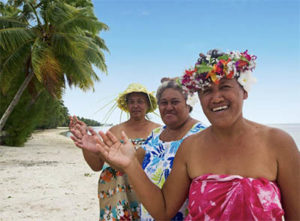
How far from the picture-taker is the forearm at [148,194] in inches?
70.3

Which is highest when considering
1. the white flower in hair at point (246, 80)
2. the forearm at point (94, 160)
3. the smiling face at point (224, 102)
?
the white flower in hair at point (246, 80)

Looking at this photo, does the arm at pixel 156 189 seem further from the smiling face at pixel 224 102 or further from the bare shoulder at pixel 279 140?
the bare shoulder at pixel 279 140

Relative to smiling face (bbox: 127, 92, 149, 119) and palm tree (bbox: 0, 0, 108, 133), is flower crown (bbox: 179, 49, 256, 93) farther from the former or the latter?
palm tree (bbox: 0, 0, 108, 133)

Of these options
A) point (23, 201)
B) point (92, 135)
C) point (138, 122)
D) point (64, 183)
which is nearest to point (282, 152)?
point (92, 135)

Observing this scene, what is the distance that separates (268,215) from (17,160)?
13.6 meters

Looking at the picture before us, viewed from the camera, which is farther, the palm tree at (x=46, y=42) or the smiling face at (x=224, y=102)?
the palm tree at (x=46, y=42)

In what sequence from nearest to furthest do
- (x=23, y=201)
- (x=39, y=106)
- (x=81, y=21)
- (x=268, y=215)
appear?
1. (x=268, y=215)
2. (x=23, y=201)
3. (x=81, y=21)
4. (x=39, y=106)

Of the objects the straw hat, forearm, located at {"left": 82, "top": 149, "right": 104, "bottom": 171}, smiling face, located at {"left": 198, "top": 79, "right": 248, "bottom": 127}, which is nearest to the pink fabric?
smiling face, located at {"left": 198, "top": 79, "right": 248, "bottom": 127}

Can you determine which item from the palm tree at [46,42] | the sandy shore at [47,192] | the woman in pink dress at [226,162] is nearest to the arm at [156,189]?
the woman in pink dress at [226,162]

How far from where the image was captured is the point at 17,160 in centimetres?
1325

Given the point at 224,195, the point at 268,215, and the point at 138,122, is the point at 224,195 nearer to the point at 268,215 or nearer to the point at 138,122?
the point at 268,215

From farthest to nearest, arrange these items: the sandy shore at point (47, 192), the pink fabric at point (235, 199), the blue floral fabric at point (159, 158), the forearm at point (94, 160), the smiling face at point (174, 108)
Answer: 1. the sandy shore at point (47, 192)
2. the forearm at point (94, 160)
3. the smiling face at point (174, 108)
4. the blue floral fabric at point (159, 158)
5. the pink fabric at point (235, 199)

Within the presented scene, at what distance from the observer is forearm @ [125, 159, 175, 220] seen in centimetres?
179

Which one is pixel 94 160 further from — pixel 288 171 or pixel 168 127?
pixel 288 171
